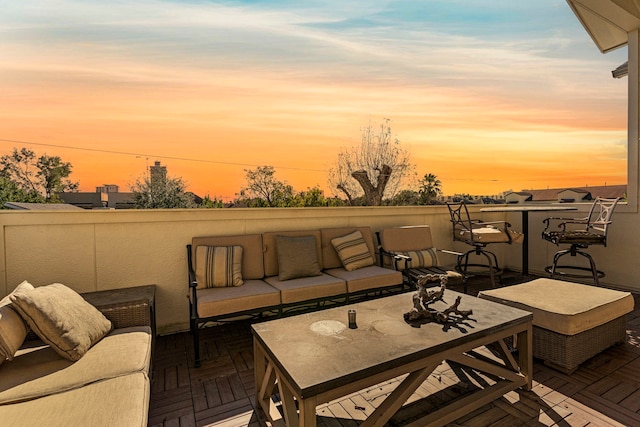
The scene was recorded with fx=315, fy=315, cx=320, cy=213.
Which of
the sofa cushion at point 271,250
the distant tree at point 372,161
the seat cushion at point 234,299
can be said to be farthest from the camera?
the distant tree at point 372,161

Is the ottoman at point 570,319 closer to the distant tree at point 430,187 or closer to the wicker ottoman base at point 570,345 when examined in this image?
the wicker ottoman base at point 570,345

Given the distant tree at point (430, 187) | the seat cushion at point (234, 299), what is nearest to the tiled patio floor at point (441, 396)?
the seat cushion at point (234, 299)

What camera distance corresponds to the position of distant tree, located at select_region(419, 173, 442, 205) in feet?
28.6

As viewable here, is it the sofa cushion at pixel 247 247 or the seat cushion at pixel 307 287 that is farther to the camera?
the sofa cushion at pixel 247 247

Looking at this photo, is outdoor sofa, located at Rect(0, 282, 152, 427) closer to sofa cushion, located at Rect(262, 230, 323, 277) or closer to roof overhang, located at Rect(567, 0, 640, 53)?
sofa cushion, located at Rect(262, 230, 323, 277)

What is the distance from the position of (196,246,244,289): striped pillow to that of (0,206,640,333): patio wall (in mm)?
356

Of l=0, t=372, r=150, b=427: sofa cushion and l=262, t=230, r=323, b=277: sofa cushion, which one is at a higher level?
l=262, t=230, r=323, b=277: sofa cushion

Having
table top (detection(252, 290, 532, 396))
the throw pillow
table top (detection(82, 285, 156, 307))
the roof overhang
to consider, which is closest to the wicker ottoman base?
table top (detection(252, 290, 532, 396))

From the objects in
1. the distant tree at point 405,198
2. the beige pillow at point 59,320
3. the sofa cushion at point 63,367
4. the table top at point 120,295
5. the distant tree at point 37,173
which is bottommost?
the sofa cushion at point 63,367

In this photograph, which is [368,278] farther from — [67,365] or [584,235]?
[584,235]

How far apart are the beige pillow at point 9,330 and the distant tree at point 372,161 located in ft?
24.6

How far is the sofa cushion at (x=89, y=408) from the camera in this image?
3.92 feet

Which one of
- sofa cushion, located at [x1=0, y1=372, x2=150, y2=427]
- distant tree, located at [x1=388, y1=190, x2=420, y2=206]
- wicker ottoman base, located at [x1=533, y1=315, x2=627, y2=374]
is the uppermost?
distant tree, located at [x1=388, y1=190, x2=420, y2=206]

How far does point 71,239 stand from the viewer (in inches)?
113
